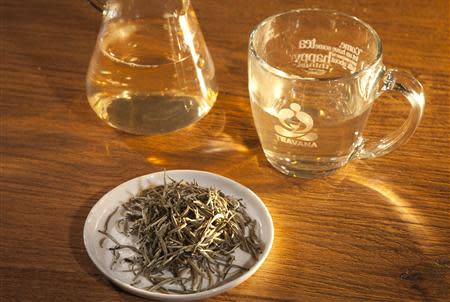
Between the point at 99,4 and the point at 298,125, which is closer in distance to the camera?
the point at 298,125

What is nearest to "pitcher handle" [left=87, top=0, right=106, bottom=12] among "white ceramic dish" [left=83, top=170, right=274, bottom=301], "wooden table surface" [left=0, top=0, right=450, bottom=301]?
"wooden table surface" [left=0, top=0, right=450, bottom=301]

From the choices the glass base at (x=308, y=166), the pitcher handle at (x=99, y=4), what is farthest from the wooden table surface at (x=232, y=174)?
the pitcher handle at (x=99, y=4)

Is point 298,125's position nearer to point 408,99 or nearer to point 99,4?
point 408,99

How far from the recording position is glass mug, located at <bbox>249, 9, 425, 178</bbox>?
83 cm

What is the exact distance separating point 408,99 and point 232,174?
23 centimetres

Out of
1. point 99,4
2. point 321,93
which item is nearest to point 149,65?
point 99,4

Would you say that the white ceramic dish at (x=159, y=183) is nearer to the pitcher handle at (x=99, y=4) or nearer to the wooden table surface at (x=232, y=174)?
the wooden table surface at (x=232, y=174)

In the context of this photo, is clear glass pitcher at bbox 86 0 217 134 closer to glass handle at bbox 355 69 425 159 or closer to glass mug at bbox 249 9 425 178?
glass mug at bbox 249 9 425 178

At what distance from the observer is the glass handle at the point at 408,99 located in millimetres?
840

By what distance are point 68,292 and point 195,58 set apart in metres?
0.34

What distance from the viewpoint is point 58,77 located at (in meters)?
1.04

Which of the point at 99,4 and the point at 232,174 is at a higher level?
the point at 99,4

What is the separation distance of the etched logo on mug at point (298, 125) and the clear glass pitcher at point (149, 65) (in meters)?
0.15

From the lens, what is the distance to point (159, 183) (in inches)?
34.1
